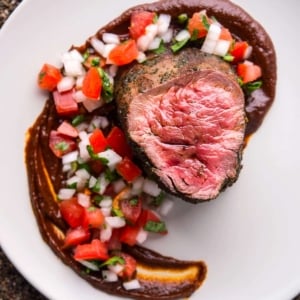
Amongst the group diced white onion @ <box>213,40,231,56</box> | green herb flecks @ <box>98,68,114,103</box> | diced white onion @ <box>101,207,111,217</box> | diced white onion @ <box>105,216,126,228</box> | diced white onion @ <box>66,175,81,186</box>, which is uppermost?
green herb flecks @ <box>98,68,114,103</box>

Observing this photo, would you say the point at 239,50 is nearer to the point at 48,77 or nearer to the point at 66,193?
the point at 48,77

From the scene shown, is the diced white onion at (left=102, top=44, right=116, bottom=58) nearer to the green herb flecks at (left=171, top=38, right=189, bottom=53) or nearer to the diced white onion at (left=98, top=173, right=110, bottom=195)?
the green herb flecks at (left=171, top=38, right=189, bottom=53)

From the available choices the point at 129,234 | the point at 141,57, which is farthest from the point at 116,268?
the point at 141,57

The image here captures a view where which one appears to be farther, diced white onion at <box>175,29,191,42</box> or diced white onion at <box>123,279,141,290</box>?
diced white onion at <box>123,279,141,290</box>

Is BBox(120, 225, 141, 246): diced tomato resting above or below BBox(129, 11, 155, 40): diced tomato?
below

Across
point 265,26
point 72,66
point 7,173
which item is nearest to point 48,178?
point 7,173

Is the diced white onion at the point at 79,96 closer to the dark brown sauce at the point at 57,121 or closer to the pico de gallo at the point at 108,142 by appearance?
the pico de gallo at the point at 108,142

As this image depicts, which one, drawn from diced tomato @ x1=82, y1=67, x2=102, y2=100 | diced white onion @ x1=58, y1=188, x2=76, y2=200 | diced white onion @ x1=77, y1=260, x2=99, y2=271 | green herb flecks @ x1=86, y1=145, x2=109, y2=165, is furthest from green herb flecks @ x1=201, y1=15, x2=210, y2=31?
diced white onion @ x1=77, y1=260, x2=99, y2=271

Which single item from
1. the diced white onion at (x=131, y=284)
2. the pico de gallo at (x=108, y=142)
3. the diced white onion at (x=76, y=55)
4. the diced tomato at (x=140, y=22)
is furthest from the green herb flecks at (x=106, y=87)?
the diced white onion at (x=131, y=284)
